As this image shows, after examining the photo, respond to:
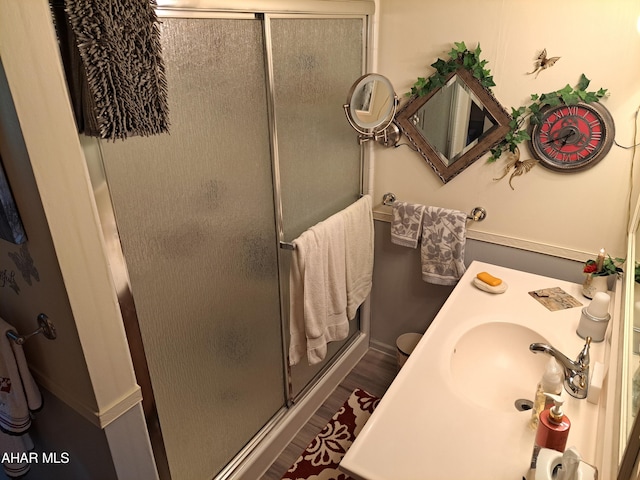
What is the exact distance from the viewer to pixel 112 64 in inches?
32.5

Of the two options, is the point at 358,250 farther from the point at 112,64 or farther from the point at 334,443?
the point at 112,64

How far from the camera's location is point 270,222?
1.54 m

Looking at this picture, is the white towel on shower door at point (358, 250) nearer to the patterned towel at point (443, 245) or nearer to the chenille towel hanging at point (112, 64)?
the patterned towel at point (443, 245)

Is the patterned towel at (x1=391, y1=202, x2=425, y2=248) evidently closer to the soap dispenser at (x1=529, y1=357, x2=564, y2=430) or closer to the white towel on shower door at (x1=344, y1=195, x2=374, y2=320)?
the white towel on shower door at (x1=344, y1=195, x2=374, y2=320)

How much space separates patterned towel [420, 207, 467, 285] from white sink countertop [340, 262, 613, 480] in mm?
290

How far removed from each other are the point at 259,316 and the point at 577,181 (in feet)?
4.20

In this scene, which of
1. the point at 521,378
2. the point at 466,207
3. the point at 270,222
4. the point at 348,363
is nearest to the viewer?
the point at 521,378

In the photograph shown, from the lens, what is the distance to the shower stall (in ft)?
3.60

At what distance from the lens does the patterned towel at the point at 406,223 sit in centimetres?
198

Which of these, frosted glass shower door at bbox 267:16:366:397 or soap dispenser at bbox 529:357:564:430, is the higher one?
frosted glass shower door at bbox 267:16:366:397

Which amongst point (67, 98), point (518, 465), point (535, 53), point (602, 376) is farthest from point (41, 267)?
point (535, 53)

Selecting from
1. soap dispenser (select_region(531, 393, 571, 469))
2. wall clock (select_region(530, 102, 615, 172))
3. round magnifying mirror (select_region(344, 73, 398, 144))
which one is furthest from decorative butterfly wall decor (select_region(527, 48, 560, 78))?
soap dispenser (select_region(531, 393, 571, 469))

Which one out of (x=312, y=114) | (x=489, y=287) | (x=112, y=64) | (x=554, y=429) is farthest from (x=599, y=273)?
(x=112, y=64)

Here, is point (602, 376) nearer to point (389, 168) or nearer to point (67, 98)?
point (389, 168)
